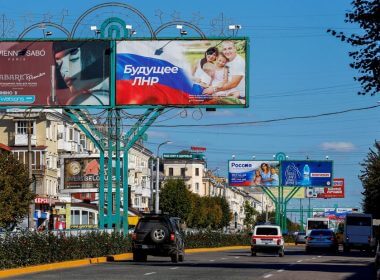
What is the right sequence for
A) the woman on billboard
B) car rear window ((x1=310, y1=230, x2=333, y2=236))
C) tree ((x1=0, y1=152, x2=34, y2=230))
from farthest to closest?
car rear window ((x1=310, y1=230, x2=333, y2=236))
tree ((x1=0, y1=152, x2=34, y2=230))
the woman on billboard

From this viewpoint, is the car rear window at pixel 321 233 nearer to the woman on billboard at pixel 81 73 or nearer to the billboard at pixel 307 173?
the woman on billboard at pixel 81 73

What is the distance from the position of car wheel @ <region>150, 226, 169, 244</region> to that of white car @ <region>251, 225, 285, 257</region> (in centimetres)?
1520

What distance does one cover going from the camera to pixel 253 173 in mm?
109688

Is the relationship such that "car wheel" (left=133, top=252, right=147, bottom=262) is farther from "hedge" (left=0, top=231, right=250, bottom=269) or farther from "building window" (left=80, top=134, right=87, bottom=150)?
"building window" (left=80, top=134, right=87, bottom=150)

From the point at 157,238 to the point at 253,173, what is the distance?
69.5 m

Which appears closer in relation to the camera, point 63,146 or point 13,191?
point 13,191

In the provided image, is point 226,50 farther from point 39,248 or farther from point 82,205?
point 82,205

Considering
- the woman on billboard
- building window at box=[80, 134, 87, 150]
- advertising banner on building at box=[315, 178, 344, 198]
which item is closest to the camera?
the woman on billboard

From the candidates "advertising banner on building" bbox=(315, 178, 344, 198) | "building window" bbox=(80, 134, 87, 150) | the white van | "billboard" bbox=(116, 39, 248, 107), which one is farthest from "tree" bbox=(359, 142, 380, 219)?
"advertising banner on building" bbox=(315, 178, 344, 198)

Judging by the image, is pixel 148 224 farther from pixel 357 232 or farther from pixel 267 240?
pixel 357 232

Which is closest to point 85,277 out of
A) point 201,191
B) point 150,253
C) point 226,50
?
point 150,253

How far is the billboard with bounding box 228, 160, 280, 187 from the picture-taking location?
109 metres

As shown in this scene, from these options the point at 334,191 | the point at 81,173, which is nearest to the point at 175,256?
the point at 81,173

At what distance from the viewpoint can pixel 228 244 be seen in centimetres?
8200
